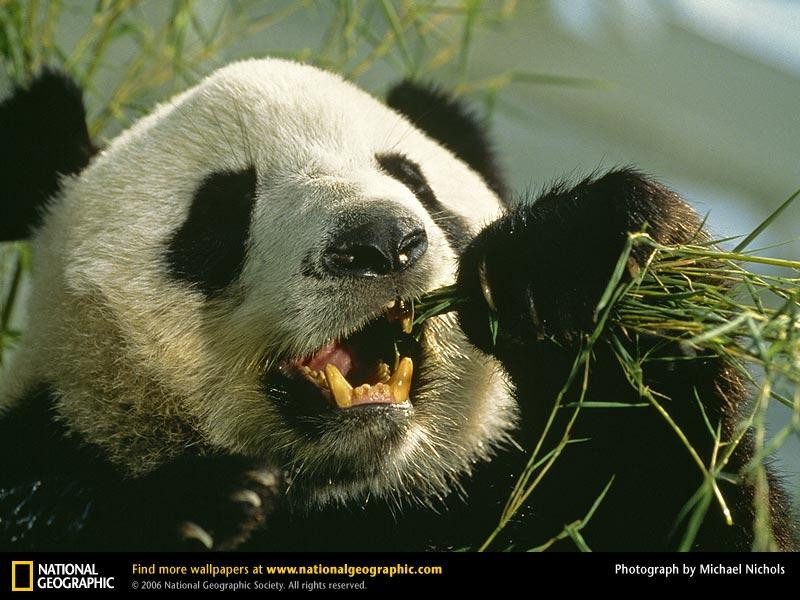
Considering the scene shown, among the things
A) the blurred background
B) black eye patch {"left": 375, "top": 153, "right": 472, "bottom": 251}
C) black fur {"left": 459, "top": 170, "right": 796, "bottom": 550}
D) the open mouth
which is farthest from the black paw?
the blurred background

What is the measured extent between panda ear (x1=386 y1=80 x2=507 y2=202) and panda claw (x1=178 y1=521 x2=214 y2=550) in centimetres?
174

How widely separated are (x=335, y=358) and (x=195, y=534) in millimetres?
528

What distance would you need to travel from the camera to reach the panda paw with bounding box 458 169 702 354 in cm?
225

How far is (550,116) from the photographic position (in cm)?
890

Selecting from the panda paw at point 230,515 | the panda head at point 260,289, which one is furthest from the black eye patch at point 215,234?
the panda paw at point 230,515

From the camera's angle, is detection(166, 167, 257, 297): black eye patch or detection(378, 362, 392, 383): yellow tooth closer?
detection(378, 362, 392, 383): yellow tooth

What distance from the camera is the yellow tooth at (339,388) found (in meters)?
2.44

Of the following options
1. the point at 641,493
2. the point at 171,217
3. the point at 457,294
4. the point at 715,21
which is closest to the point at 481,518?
the point at 641,493
